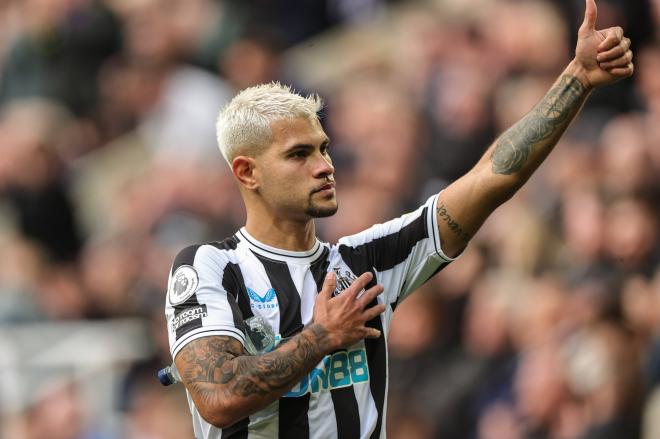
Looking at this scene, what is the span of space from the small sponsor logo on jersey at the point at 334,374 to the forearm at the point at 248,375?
209mm

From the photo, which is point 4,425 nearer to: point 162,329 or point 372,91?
point 162,329

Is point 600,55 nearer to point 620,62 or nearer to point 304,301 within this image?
point 620,62

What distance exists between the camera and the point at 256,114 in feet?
14.4

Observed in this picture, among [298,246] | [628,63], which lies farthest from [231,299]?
[628,63]

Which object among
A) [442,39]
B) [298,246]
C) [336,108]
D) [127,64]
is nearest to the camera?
[298,246]

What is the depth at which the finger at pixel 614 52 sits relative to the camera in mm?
4152

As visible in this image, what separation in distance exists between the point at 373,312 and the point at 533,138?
86 cm

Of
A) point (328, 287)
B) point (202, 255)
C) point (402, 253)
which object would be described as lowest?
point (328, 287)

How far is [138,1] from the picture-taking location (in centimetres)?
1255

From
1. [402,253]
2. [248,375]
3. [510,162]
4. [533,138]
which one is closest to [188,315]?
[248,375]

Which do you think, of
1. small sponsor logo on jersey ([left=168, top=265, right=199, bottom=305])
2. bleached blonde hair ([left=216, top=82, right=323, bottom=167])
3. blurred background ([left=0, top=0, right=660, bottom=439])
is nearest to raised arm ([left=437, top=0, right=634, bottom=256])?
bleached blonde hair ([left=216, top=82, right=323, bottom=167])

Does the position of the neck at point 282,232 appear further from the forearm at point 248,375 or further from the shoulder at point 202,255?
the forearm at point 248,375

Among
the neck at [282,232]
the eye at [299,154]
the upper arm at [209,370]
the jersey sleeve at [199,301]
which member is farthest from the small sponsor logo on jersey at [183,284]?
the eye at [299,154]

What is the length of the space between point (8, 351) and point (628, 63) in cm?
746
